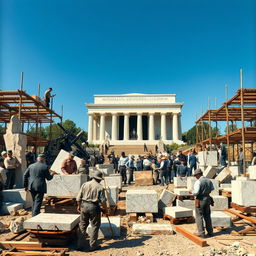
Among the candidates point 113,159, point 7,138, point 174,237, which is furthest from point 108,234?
point 113,159

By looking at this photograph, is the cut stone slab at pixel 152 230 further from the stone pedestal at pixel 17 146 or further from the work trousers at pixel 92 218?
the stone pedestal at pixel 17 146

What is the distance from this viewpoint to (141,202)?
710 centimetres

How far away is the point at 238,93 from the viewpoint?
1208 centimetres

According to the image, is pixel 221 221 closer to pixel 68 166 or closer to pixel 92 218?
pixel 92 218

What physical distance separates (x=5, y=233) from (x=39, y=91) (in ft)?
49.6

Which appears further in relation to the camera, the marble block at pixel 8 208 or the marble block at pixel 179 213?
the marble block at pixel 8 208

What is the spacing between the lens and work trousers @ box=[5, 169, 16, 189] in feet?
30.9

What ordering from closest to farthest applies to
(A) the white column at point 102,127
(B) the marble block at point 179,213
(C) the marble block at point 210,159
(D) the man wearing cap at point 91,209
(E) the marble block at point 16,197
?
(D) the man wearing cap at point 91,209, (B) the marble block at point 179,213, (E) the marble block at point 16,197, (C) the marble block at point 210,159, (A) the white column at point 102,127

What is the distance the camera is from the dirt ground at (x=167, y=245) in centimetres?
466

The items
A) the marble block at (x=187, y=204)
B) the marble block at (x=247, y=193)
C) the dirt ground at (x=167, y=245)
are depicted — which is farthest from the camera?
the marble block at (x=187, y=204)

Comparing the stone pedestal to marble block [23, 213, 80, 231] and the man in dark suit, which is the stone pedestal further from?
marble block [23, 213, 80, 231]

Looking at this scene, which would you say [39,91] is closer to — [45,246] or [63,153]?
[63,153]

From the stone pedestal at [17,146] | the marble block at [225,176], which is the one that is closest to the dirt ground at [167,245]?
the stone pedestal at [17,146]

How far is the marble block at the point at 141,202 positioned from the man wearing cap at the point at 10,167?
5452 millimetres
